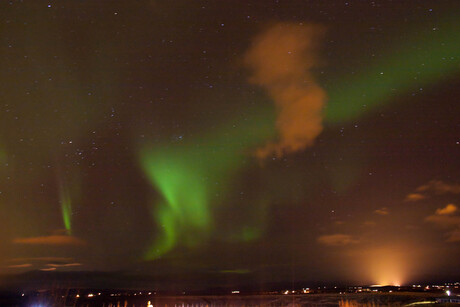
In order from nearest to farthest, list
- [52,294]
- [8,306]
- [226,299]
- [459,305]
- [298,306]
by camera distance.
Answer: [459,305] < [298,306] < [8,306] < [226,299] < [52,294]

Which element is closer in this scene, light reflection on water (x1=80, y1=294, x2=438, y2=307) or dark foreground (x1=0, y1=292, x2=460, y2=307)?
light reflection on water (x1=80, y1=294, x2=438, y2=307)

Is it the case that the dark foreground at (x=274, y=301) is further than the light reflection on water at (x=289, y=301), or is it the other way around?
the dark foreground at (x=274, y=301)

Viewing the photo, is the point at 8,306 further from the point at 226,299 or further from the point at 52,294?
the point at 226,299

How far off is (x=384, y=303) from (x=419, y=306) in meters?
59.2

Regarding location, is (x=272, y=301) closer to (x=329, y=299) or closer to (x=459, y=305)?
(x=329, y=299)

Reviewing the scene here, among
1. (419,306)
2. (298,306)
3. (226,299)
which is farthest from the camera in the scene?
(226,299)

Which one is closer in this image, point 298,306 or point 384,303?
point 384,303

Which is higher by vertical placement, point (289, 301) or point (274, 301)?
point (289, 301)

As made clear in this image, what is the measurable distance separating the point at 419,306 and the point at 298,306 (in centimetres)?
8573

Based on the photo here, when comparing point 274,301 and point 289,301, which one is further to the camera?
point 274,301

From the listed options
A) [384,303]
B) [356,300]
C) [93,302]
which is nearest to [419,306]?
[384,303]

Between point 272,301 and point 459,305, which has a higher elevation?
point 459,305

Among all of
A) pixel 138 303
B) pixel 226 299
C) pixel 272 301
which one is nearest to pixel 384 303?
pixel 272 301

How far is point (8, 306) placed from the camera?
135 m
